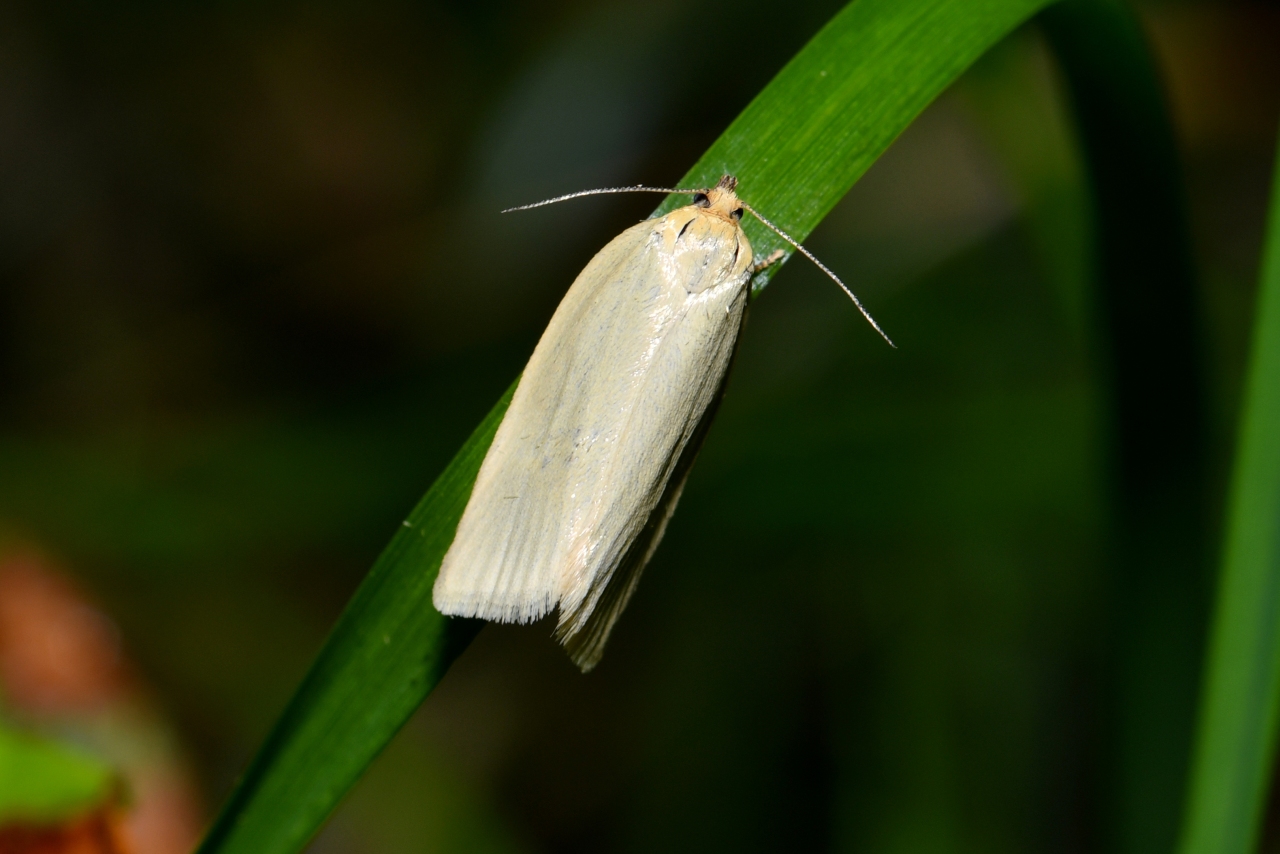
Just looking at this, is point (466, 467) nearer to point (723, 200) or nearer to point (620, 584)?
point (620, 584)

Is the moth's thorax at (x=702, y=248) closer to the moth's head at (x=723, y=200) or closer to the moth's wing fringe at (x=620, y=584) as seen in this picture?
the moth's head at (x=723, y=200)

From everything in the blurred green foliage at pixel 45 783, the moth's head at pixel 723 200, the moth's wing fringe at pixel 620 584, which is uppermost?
the moth's head at pixel 723 200

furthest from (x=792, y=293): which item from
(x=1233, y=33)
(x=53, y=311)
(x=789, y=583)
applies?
(x=53, y=311)

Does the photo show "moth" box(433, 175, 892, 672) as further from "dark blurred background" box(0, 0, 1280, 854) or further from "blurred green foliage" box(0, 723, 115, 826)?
"dark blurred background" box(0, 0, 1280, 854)

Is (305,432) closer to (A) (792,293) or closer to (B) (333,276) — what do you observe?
(B) (333,276)

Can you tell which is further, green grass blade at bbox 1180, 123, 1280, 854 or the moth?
the moth

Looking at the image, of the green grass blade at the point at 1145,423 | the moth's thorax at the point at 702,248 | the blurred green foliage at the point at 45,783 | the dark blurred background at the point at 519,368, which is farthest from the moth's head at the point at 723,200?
the blurred green foliage at the point at 45,783

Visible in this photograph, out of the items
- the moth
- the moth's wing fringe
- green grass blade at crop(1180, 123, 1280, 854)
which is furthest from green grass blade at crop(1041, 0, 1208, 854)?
the moth's wing fringe

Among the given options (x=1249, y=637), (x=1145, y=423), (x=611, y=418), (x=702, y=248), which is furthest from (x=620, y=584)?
(x=1145, y=423)
